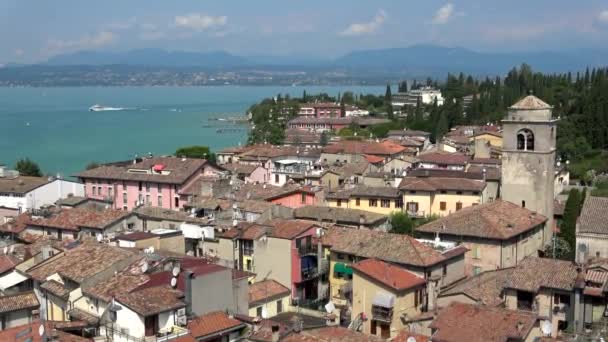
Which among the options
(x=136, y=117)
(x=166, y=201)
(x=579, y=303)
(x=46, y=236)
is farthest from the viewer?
(x=136, y=117)

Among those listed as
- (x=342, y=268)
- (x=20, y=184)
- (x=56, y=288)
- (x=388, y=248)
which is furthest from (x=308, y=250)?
(x=20, y=184)

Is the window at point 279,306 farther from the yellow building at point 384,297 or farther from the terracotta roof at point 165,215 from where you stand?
the terracotta roof at point 165,215

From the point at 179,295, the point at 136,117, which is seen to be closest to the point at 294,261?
the point at 179,295

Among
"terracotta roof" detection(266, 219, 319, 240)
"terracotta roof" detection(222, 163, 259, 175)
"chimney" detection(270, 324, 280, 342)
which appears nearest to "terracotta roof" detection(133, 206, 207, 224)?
"terracotta roof" detection(266, 219, 319, 240)

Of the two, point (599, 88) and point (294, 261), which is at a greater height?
point (599, 88)

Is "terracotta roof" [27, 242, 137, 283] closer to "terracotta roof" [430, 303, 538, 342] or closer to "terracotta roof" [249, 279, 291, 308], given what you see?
"terracotta roof" [249, 279, 291, 308]

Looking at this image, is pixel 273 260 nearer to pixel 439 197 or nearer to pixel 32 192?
pixel 439 197

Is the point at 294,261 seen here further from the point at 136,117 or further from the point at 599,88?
the point at 136,117
